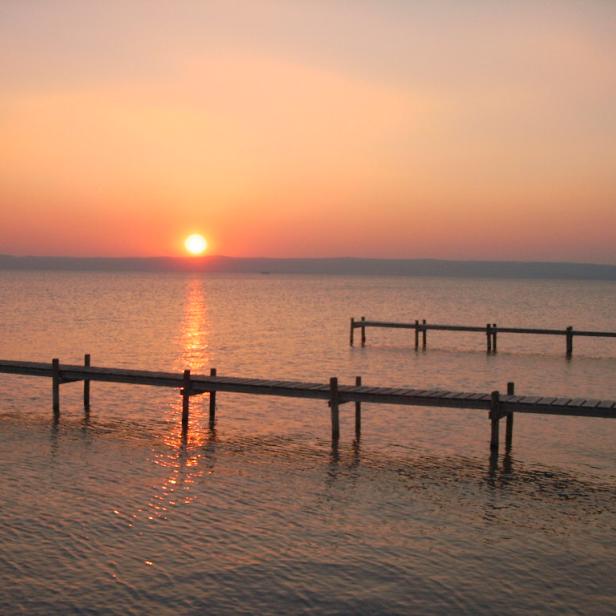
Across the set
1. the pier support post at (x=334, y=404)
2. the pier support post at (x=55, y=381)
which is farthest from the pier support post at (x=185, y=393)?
the pier support post at (x=55, y=381)

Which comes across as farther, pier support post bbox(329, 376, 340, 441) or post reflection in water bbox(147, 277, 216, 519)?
pier support post bbox(329, 376, 340, 441)

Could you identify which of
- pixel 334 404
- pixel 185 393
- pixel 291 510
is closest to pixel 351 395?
pixel 334 404

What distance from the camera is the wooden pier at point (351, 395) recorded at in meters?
19.5

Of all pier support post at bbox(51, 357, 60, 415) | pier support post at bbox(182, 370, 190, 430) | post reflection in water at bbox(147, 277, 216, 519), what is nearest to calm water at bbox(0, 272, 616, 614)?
post reflection in water at bbox(147, 277, 216, 519)

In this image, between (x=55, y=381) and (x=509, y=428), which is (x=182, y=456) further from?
(x=509, y=428)

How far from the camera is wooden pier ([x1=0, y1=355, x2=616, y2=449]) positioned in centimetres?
1953

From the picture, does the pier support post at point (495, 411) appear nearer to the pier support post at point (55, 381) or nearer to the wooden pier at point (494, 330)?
the pier support post at point (55, 381)

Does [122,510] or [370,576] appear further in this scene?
[122,510]

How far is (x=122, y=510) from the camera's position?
15.6 metres

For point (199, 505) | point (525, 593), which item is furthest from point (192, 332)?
point (525, 593)

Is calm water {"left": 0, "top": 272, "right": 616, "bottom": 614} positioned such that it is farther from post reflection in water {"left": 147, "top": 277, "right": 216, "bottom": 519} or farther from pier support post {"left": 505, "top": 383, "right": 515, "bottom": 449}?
pier support post {"left": 505, "top": 383, "right": 515, "bottom": 449}

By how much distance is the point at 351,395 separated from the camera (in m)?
21.4

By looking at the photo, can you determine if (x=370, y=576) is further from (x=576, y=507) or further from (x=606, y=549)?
(x=576, y=507)

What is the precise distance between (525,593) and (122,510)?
7582 millimetres
